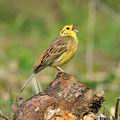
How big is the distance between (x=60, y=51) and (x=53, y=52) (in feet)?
0.76

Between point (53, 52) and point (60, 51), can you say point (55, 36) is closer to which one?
point (60, 51)

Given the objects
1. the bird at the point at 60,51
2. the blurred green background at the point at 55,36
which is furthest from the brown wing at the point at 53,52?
the blurred green background at the point at 55,36

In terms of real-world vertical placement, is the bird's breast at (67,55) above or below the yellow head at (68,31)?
below

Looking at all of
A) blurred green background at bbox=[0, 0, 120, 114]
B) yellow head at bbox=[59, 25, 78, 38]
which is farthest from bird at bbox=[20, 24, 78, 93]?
blurred green background at bbox=[0, 0, 120, 114]

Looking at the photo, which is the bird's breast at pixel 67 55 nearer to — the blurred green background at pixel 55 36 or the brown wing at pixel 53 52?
the brown wing at pixel 53 52

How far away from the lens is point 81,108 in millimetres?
5613

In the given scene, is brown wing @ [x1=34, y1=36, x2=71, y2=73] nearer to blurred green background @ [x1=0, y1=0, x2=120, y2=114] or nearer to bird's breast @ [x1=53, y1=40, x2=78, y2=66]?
bird's breast @ [x1=53, y1=40, x2=78, y2=66]

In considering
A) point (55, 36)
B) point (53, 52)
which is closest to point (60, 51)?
point (53, 52)

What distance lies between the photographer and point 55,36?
13625mm

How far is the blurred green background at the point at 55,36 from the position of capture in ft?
37.6

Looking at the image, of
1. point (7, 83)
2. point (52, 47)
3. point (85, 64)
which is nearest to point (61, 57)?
point (52, 47)

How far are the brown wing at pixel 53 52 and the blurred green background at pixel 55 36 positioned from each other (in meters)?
2.08

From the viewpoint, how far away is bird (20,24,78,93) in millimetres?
7613

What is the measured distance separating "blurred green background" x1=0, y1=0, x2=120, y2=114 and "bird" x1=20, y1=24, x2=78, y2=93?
1949 mm
